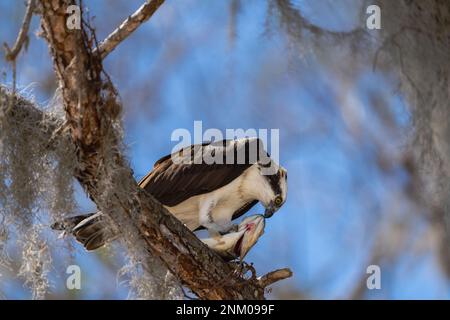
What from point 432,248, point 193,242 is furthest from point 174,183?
point 432,248

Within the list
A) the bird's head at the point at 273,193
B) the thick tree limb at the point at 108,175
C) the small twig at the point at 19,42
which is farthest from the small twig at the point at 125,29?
the bird's head at the point at 273,193

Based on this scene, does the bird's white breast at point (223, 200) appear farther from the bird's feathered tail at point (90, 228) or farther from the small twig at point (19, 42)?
the small twig at point (19, 42)

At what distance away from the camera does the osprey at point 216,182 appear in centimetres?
433

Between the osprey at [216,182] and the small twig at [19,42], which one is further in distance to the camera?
the osprey at [216,182]

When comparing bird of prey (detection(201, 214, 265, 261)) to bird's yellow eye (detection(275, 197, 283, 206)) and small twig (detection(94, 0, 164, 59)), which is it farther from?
small twig (detection(94, 0, 164, 59))

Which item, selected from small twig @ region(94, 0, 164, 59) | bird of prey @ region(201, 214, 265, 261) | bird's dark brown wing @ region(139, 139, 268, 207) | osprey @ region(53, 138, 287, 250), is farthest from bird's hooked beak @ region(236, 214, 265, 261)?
small twig @ region(94, 0, 164, 59)

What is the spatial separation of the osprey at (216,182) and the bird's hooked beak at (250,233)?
11 centimetres

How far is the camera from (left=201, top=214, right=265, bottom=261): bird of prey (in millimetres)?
4070

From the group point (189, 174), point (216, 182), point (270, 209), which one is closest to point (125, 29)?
point (189, 174)

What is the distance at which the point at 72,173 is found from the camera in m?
3.40

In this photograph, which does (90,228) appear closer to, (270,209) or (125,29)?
(125,29)

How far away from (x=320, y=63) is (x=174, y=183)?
0.93 meters
